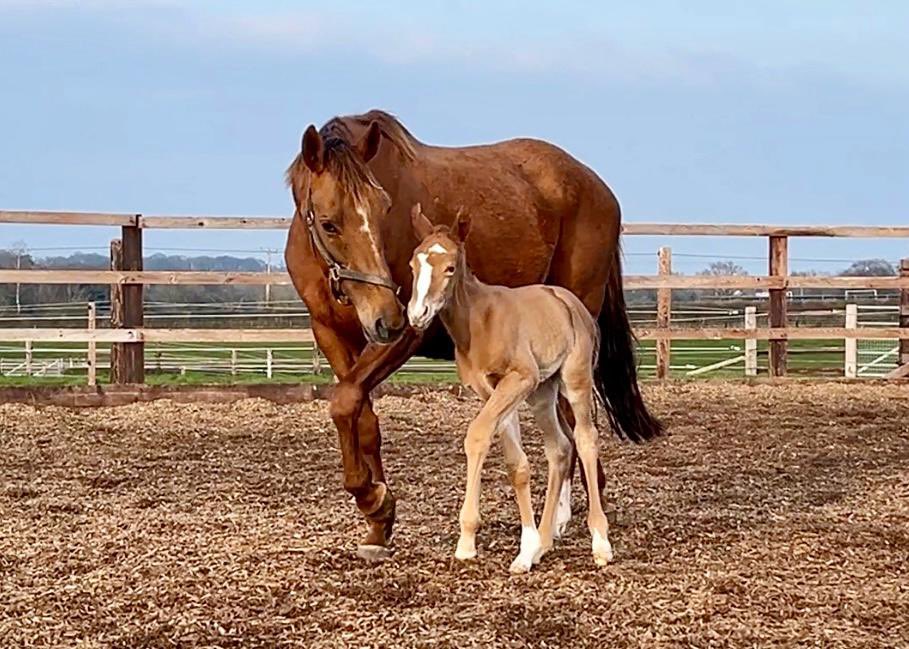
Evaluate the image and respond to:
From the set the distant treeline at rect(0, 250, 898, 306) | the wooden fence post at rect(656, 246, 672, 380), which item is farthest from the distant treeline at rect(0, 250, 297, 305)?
the wooden fence post at rect(656, 246, 672, 380)

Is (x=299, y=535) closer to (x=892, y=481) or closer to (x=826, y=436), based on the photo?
(x=892, y=481)

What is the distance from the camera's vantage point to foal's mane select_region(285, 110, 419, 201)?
399 centimetres

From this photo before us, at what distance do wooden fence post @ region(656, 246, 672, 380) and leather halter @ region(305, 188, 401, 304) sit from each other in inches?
293

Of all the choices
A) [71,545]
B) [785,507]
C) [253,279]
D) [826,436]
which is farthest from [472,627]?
[253,279]

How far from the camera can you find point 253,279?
409 inches

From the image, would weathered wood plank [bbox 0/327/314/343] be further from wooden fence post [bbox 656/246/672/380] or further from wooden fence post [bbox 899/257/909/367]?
wooden fence post [bbox 899/257/909/367]

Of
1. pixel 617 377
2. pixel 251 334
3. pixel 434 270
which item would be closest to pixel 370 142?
pixel 434 270

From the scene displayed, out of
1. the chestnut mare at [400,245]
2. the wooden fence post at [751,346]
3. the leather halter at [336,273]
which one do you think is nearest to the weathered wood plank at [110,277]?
the chestnut mare at [400,245]

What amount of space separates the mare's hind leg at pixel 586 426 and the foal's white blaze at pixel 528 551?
227 millimetres

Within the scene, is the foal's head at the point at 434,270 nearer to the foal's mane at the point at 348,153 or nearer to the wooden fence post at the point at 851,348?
the foal's mane at the point at 348,153

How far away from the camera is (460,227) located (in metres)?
4.05

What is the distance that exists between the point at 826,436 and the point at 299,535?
4.47 meters

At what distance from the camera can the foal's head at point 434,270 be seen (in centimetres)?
378

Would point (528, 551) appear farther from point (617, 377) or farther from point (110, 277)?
point (110, 277)
